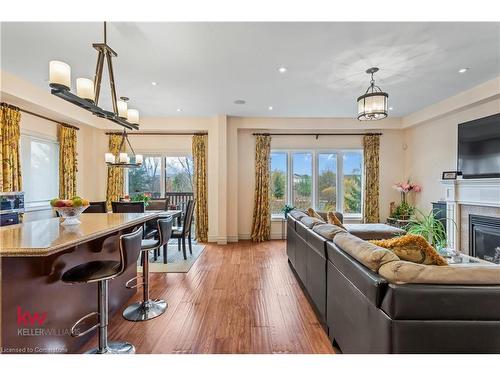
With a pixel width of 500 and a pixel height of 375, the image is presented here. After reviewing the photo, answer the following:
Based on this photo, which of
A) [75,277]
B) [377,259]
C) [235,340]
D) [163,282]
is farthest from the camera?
[163,282]

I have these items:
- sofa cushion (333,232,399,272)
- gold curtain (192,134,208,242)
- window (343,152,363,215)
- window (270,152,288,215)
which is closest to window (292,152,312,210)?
window (270,152,288,215)

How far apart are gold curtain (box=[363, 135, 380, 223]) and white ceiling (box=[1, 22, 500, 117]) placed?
1.58 meters

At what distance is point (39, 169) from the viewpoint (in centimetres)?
460

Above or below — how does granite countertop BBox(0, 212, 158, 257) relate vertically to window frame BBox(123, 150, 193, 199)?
below

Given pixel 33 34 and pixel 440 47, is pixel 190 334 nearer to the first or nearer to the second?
pixel 33 34

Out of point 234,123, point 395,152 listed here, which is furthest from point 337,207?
point 234,123

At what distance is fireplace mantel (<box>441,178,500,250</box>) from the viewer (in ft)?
12.0

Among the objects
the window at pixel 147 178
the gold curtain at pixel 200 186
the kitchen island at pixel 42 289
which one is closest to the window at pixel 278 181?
the gold curtain at pixel 200 186

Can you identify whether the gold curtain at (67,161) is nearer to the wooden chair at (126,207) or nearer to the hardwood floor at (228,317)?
the wooden chair at (126,207)

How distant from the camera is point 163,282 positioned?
3314 millimetres

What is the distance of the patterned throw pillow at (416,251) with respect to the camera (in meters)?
1.50

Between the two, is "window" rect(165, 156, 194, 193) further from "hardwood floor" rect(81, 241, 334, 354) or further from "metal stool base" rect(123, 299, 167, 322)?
"metal stool base" rect(123, 299, 167, 322)
